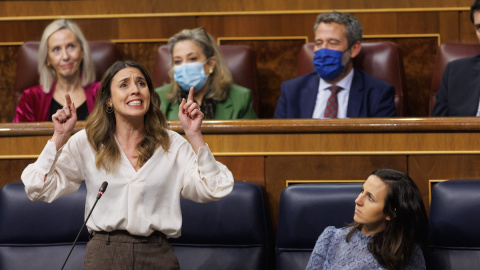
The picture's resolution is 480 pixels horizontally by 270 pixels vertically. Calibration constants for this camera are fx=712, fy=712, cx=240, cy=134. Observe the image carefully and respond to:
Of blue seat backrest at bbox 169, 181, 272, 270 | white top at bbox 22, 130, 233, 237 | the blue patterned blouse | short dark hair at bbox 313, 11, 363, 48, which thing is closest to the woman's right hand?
white top at bbox 22, 130, 233, 237

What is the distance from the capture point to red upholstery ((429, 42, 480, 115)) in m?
1.46

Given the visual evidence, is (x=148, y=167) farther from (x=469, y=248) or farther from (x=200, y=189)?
(x=469, y=248)

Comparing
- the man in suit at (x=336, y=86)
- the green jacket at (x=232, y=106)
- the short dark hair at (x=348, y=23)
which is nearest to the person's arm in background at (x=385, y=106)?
the man in suit at (x=336, y=86)

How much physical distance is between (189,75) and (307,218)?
1.57 feet

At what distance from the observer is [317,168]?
3.52 feet

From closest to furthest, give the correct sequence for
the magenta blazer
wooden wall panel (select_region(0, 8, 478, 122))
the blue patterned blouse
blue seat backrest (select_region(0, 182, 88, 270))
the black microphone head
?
the black microphone head, the blue patterned blouse, blue seat backrest (select_region(0, 182, 88, 270)), the magenta blazer, wooden wall panel (select_region(0, 8, 478, 122))

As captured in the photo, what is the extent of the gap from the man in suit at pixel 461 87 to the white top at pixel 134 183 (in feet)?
2.04

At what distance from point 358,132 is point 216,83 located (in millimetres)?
414

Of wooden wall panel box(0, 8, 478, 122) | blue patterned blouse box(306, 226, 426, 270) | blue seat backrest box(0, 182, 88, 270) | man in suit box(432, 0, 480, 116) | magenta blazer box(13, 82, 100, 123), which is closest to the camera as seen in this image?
blue patterned blouse box(306, 226, 426, 270)

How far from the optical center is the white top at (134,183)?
34.5 inches

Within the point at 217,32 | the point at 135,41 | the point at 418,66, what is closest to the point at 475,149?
the point at 418,66

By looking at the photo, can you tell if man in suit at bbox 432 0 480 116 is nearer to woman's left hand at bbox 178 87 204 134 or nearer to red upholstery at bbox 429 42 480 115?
red upholstery at bbox 429 42 480 115

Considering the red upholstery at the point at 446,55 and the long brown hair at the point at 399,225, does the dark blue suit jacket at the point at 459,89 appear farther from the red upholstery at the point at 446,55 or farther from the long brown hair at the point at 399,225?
the long brown hair at the point at 399,225

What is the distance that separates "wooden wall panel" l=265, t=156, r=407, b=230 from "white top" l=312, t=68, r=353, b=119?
328 millimetres
